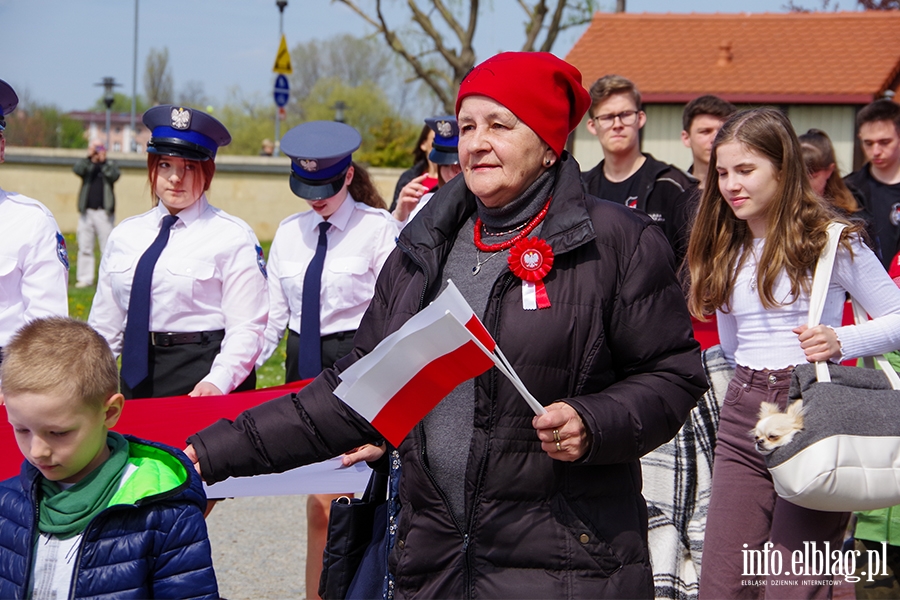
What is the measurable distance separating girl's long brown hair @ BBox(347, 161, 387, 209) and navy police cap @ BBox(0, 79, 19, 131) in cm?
182

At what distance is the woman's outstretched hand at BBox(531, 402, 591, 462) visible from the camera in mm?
2576

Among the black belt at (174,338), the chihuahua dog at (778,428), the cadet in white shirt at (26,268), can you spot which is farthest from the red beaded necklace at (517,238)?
the black belt at (174,338)

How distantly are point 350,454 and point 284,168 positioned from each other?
21523 millimetres

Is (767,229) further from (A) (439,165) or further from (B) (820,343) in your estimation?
(A) (439,165)

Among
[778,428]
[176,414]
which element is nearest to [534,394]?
[778,428]

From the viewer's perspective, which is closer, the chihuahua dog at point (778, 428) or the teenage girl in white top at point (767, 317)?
the chihuahua dog at point (778, 428)

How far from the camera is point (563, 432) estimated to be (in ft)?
8.46

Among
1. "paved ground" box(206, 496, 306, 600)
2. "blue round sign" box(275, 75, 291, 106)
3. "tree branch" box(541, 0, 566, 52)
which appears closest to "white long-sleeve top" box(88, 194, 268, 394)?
"paved ground" box(206, 496, 306, 600)

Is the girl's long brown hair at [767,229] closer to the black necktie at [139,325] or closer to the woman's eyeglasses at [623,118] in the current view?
the woman's eyeglasses at [623,118]

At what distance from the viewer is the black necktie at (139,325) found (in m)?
4.86

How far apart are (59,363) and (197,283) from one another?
91.2 inches

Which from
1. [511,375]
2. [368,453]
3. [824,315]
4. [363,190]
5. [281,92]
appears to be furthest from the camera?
[281,92]

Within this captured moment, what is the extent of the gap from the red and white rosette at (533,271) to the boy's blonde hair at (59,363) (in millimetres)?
1081

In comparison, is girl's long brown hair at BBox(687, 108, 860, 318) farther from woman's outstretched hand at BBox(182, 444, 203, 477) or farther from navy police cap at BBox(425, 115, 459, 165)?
→ navy police cap at BBox(425, 115, 459, 165)
